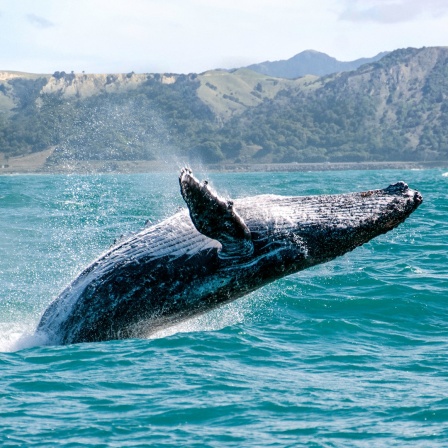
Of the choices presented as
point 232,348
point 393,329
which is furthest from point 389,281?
point 232,348

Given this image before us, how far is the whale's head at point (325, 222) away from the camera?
9.58 meters

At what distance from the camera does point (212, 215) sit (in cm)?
861

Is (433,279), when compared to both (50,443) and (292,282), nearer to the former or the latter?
(292,282)

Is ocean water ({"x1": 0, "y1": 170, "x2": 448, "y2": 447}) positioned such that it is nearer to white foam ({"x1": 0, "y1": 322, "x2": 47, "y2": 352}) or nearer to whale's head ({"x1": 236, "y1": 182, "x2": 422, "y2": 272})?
white foam ({"x1": 0, "y1": 322, "x2": 47, "y2": 352})

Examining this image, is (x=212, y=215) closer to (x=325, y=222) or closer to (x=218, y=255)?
(x=218, y=255)

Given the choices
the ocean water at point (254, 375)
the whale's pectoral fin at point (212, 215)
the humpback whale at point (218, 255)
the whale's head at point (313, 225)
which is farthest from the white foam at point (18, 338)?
the whale's pectoral fin at point (212, 215)

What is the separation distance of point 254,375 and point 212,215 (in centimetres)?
219

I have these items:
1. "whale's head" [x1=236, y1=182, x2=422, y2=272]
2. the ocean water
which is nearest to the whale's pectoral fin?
"whale's head" [x1=236, y1=182, x2=422, y2=272]

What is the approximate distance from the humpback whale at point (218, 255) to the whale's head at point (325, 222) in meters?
0.01

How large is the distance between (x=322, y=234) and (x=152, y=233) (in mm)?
2064

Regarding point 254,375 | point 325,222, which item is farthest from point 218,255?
point 254,375

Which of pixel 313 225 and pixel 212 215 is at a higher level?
pixel 212 215

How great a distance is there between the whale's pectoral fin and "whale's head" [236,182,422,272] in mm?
A: 464

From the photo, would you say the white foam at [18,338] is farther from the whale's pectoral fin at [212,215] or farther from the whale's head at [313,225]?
the whale's pectoral fin at [212,215]
